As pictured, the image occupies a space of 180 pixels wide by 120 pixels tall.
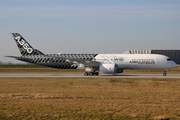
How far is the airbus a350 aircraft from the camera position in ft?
138

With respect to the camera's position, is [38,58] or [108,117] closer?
[108,117]

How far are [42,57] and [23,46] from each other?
391 cm

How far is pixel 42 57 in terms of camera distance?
46.0 m

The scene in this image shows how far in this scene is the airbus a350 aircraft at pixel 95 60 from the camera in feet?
138

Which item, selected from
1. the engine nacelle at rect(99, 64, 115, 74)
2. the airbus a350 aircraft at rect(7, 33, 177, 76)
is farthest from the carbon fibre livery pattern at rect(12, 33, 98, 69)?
the engine nacelle at rect(99, 64, 115, 74)

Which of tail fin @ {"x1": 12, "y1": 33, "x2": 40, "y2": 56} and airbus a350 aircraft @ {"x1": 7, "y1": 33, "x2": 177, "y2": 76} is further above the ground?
tail fin @ {"x1": 12, "y1": 33, "x2": 40, "y2": 56}

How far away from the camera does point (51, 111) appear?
12.9 m

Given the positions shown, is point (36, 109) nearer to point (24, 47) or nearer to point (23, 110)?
point (23, 110)

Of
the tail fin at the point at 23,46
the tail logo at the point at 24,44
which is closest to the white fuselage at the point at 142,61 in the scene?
the tail fin at the point at 23,46

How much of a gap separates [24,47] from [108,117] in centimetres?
3712

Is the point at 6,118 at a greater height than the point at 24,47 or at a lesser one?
lesser

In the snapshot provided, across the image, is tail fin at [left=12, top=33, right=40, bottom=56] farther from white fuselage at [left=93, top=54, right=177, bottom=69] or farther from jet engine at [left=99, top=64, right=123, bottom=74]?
white fuselage at [left=93, top=54, right=177, bottom=69]

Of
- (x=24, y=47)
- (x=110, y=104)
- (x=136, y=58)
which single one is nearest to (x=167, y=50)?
(x=136, y=58)

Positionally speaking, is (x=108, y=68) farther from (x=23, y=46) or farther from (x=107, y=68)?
(x=23, y=46)
